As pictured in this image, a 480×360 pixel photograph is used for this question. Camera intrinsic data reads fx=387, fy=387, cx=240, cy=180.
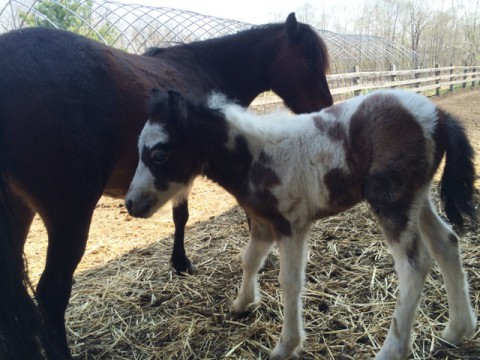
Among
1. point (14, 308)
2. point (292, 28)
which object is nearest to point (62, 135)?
point (14, 308)

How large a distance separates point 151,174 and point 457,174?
1667mm

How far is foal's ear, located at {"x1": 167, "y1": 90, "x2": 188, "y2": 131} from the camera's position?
2.18 m

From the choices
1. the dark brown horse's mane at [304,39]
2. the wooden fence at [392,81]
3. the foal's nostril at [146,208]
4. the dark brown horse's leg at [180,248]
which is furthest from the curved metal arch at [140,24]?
the foal's nostril at [146,208]

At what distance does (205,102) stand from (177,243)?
5.19ft

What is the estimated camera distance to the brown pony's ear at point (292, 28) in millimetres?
3807

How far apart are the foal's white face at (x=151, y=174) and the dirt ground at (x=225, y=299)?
0.47 meters

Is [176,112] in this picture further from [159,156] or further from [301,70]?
[301,70]

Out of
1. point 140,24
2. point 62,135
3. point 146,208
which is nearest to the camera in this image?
point 62,135

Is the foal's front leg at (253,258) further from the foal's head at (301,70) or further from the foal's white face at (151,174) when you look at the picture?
the foal's head at (301,70)

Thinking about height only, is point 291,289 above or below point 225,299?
above

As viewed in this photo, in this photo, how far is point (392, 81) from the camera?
17.2 metres

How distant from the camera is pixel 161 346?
8.21 feet

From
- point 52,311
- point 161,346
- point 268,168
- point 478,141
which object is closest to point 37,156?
point 52,311

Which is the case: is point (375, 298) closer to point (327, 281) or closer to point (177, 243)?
point (327, 281)
